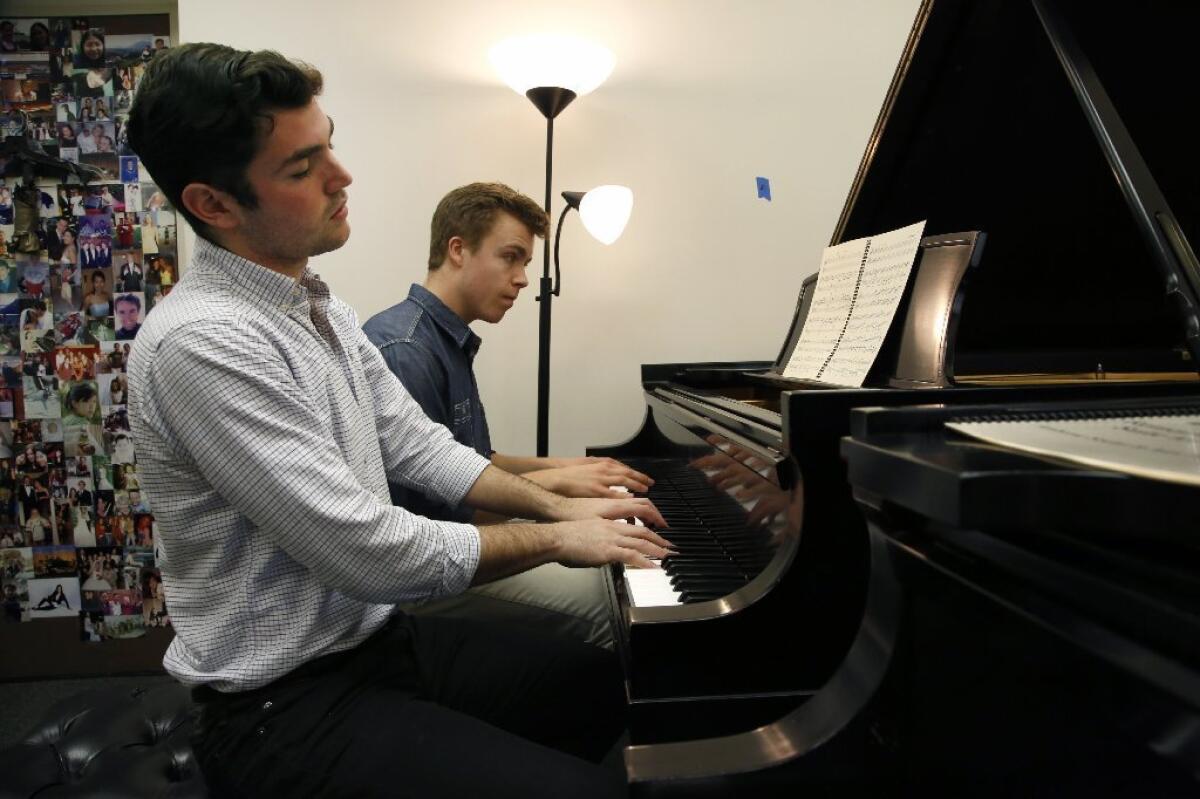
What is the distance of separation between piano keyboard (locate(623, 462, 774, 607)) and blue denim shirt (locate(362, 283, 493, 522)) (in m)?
0.62

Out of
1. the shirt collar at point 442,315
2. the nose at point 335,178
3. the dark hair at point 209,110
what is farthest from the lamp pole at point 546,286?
the dark hair at point 209,110

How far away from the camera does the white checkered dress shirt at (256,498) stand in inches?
42.7

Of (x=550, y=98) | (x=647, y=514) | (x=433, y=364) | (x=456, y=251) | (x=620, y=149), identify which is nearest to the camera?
(x=647, y=514)

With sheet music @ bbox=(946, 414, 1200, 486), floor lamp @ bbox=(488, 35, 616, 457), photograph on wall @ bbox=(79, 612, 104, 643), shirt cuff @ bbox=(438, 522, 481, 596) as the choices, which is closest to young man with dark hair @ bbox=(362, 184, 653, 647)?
floor lamp @ bbox=(488, 35, 616, 457)

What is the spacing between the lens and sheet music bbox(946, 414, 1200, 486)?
48cm

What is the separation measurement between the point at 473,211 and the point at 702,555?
54.8 inches

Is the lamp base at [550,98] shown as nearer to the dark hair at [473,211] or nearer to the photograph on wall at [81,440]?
the dark hair at [473,211]

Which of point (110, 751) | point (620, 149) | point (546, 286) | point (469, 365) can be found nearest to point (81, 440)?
point (469, 365)

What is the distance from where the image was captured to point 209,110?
3.87ft

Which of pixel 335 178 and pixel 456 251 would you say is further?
pixel 456 251

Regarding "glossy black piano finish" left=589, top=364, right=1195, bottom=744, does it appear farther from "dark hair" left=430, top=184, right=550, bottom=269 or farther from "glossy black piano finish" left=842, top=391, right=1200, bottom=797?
"dark hair" left=430, top=184, right=550, bottom=269

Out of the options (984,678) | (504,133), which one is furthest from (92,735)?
(504,133)

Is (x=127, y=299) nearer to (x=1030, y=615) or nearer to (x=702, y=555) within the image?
(x=702, y=555)

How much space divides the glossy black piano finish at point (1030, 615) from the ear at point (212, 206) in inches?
40.6
